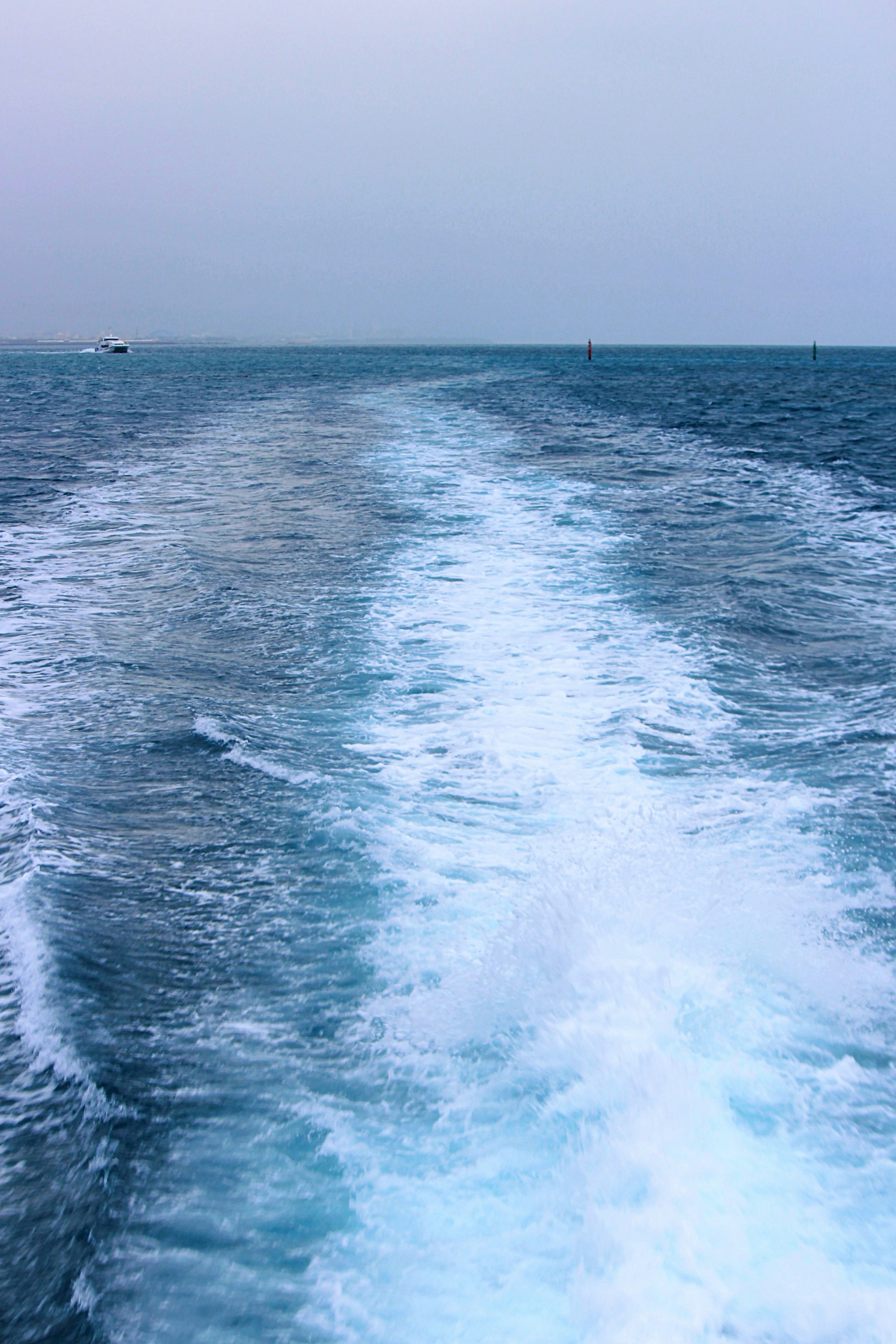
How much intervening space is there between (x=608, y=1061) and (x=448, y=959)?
0.73 metres

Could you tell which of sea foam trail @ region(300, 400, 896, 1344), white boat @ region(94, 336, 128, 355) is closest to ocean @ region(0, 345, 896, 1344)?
sea foam trail @ region(300, 400, 896, 1344)

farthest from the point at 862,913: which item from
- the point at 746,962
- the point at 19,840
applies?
the point at 19,840

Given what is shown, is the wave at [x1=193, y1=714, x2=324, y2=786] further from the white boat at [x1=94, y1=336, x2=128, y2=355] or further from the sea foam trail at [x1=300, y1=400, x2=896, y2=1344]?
the white boat at [x1=94, y1=336, x2=128, y2=355]

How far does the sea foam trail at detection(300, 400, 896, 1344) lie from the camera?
6.89ft

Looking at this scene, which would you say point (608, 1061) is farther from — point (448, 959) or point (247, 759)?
point (247, 759)

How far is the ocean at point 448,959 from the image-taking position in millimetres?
2168

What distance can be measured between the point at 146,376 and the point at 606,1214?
62035mm

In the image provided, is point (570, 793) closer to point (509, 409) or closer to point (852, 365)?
point (509, 409)

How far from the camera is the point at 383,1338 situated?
202 centimetres

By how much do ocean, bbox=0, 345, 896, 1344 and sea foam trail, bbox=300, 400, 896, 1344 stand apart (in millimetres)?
12

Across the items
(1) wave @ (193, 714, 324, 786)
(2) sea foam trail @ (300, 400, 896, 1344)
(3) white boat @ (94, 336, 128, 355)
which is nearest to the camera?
(2) sea foam trail @ (300, 400, 896, 1344)

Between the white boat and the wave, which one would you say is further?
the white boat

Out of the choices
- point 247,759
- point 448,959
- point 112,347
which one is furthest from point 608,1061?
point 112,347

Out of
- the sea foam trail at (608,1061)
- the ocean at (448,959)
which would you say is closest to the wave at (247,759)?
the ocean at (448,959)
